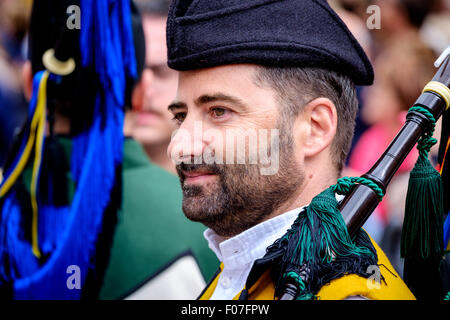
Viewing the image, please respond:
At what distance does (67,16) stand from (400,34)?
4.95 feet

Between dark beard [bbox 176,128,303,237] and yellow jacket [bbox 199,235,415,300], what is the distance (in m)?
0.21

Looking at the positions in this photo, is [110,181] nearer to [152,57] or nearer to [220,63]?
[152,57]

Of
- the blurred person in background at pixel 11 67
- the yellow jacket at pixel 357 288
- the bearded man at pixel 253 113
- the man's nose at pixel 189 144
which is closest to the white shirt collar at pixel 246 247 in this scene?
the bearded man at pixel 253 113

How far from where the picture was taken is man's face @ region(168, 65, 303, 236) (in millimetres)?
1463

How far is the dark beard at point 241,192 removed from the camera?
57.7 inches

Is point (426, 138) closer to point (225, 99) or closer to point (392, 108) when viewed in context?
point (225, 99)

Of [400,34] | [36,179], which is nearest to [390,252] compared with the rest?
[400,34]

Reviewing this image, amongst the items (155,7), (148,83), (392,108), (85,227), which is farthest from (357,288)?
(155,7)

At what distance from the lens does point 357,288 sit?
1.21 m

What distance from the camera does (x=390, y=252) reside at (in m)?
2.29

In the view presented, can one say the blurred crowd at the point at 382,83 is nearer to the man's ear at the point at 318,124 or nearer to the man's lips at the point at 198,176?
the man's ear at the point at 318,124

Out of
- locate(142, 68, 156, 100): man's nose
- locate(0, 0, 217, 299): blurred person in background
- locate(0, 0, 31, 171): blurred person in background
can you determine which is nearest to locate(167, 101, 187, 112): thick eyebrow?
locate(0, 0, 217, 299): blurred person in background

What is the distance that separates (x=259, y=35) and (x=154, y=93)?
137 centimetres

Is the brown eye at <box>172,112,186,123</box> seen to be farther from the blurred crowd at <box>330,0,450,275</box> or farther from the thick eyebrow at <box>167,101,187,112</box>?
the blurred crowd at <box>330,0,450,275</box>
